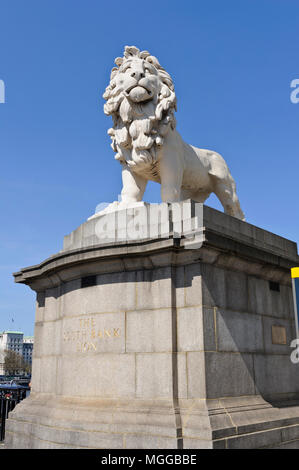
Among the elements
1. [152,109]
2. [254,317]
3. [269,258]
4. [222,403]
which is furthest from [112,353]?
[152,109]

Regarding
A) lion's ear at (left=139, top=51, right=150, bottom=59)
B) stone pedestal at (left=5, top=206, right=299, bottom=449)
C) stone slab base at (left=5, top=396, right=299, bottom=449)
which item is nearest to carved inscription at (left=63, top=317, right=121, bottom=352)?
stone pedestal at (left=5, top=206, right=299, bottom=449)

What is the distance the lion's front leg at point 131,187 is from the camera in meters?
9.97

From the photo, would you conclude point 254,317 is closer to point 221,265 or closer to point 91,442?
point 221,265

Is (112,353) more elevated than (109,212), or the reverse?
(109,212)

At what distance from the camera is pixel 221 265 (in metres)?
8.31

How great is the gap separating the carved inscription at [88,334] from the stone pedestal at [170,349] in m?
0.02

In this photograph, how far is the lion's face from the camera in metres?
9.55

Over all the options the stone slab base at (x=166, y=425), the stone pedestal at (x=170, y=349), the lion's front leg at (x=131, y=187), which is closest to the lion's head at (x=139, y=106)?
the lion's front leg at (x=131, y=187)

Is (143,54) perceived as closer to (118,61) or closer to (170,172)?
(118,61)

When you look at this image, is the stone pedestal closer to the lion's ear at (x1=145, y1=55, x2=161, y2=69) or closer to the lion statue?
the lion statue

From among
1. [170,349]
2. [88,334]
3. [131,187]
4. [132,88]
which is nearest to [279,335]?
[170,349]

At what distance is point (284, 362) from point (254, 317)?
1.50 m
